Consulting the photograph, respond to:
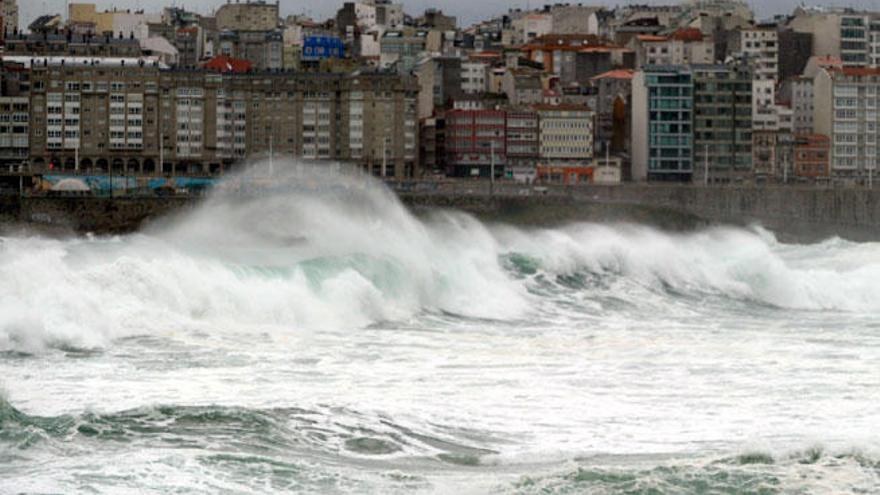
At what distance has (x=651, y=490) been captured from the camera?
16.8m

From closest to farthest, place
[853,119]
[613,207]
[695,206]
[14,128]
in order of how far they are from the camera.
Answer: [613,207] < [695,206] < [14,128] < [853,119]

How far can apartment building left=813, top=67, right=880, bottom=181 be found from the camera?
308 feet

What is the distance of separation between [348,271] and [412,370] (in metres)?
10.2

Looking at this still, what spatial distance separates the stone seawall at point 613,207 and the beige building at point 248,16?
4904 centimetres

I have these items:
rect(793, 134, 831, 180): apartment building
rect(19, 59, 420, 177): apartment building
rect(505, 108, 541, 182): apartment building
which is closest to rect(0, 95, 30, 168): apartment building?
rect(19, 59, 420, 177): apartment building

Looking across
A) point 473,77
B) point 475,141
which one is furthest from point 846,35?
point 475,141

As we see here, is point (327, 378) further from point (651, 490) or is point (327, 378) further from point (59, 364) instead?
point (651, 490)

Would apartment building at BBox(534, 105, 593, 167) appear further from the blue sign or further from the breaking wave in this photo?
the breaking wave

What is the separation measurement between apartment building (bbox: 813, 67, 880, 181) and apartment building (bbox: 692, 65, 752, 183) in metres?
5.13

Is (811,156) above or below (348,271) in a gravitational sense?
above

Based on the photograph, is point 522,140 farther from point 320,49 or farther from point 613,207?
point 613,207

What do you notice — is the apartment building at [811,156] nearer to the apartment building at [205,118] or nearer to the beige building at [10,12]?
the apartment building at [205,118]

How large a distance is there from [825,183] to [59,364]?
63192 millimetres

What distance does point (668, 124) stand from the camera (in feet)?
297
